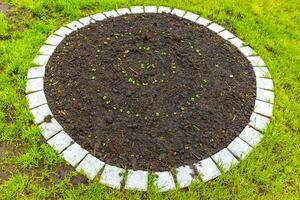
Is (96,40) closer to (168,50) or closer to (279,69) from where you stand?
(168,50)

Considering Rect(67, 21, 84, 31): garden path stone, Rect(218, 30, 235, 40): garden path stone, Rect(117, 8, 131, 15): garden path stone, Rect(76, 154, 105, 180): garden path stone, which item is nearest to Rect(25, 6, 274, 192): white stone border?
Rect(76, 154, 105, 180): garden path stone

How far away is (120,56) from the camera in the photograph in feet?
14.0

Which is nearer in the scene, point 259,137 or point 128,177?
point 128,177

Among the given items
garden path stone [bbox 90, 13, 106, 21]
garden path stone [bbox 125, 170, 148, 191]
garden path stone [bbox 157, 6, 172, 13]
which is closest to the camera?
garden path stone [bbox 125, 170, 148, 191]

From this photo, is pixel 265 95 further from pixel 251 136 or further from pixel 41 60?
pixel 41 60

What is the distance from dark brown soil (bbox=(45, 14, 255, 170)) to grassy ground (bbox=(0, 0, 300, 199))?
0.96 feet

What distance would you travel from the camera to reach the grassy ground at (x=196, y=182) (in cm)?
313

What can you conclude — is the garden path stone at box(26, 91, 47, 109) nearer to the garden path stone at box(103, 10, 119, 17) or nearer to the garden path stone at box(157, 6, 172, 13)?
the garden path stone at box(103, 10, 119, 17)

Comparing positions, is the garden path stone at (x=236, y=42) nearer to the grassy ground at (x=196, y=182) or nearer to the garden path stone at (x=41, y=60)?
the grassy ground at (x=196, y=182)

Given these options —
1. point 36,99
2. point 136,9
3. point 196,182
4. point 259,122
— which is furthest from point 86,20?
point 196,182

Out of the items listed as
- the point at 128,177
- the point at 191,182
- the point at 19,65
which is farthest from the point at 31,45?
the point at 191,182

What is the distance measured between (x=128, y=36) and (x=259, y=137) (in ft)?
6.69

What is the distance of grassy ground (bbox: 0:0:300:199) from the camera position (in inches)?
123

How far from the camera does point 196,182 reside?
3170 mm
